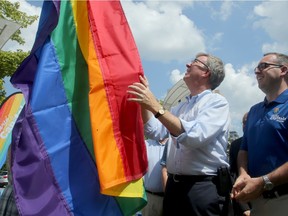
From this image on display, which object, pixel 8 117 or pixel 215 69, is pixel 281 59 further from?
pixel 8 117

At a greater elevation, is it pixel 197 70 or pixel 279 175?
pixel 197 70

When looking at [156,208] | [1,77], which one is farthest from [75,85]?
[1,77]

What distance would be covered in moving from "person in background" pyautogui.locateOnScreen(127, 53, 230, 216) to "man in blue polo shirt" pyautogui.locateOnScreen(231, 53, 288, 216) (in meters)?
0.20

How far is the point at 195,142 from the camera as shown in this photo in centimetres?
258

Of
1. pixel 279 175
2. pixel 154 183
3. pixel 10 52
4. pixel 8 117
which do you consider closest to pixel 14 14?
pixel 10 52

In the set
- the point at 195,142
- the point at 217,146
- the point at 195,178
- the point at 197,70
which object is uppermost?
the point at 197,70

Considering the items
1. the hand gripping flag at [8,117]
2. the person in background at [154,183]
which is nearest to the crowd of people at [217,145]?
the person in background at [154,183]

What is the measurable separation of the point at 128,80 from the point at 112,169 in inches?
23.8

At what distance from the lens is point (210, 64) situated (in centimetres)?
306

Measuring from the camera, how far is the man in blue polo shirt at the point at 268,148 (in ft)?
8.45

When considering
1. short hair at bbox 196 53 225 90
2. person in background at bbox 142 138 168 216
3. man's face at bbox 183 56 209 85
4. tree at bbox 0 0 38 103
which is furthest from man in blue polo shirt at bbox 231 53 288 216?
tree at bbox 0 0 38 103

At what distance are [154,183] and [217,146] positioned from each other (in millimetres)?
1572

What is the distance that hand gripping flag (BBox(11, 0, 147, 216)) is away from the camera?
7.90 ft

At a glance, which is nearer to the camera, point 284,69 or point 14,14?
point 284,69
